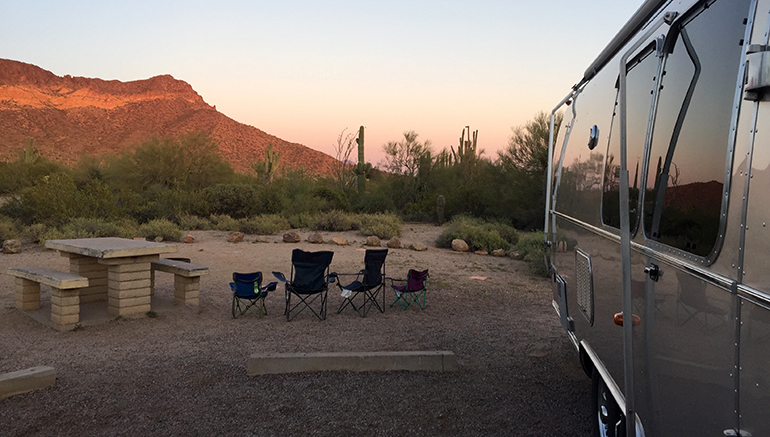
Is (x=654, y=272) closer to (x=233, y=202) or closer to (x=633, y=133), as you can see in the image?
(x=633, y=133)

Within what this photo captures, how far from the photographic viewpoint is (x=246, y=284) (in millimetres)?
6840

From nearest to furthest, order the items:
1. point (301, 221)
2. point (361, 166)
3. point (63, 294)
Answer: point (63, 294)
point (301, 221)
point (361, 166)

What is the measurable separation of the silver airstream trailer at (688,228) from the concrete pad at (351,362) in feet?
6.12

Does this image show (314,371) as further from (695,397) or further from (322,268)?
(695,397)

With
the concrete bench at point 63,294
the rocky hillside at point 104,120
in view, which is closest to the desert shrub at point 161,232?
the concrete bench at point 63,294

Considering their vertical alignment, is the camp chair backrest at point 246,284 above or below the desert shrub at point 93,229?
below

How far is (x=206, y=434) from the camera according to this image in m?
3.67

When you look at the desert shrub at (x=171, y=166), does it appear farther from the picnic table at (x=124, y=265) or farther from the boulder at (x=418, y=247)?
the picnic table at (x=124, y=265)

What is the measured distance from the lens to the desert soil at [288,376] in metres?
3.85

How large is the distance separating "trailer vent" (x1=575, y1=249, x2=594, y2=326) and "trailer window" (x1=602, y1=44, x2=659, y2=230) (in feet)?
1.22

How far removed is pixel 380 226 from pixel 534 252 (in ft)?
17.4

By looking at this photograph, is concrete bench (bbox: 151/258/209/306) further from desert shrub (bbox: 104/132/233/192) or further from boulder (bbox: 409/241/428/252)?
desert shrub (bbox: 104/132/233/192)

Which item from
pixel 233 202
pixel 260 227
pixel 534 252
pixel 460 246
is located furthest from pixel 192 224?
pixel 534 252

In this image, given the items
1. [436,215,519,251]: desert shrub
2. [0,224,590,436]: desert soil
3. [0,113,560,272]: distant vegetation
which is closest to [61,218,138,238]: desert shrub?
[0,113,560,272]: distant vegetation
